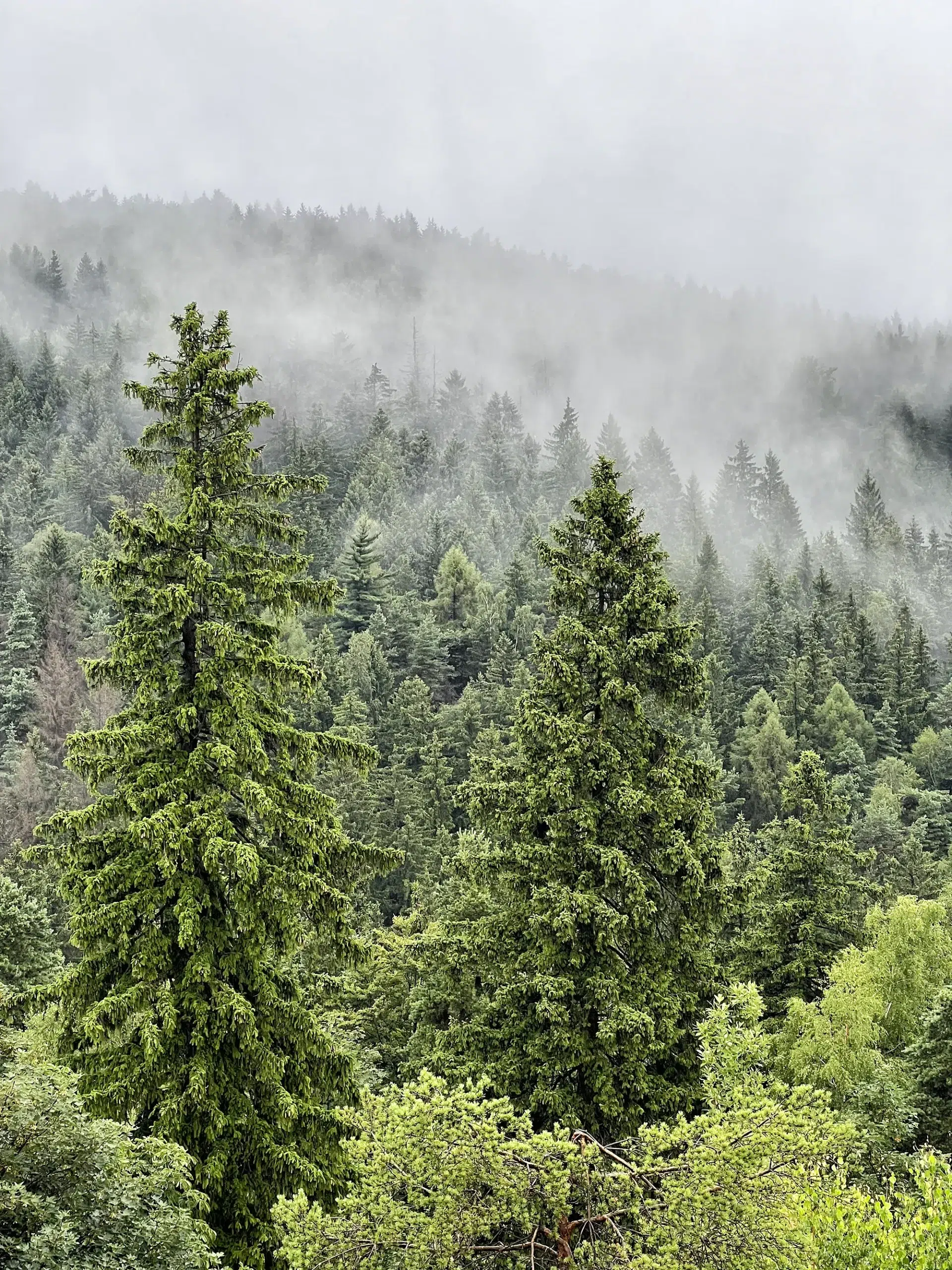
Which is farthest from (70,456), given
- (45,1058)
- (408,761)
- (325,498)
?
(45,1058)

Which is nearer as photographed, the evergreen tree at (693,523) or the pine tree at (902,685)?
the pine tree at (902,685)

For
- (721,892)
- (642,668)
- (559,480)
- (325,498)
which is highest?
(559,480)

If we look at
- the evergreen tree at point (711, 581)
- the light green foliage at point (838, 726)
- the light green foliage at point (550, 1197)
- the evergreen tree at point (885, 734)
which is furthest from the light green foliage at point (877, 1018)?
the evergreen tree at point (711, 581)

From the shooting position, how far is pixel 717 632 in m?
93.4

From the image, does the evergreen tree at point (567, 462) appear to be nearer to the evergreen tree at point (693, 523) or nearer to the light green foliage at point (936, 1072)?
the evergreen tree at point (693, 523)

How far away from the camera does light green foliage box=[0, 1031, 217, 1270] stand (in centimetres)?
631

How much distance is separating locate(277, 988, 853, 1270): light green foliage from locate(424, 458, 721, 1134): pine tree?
5.50 metres

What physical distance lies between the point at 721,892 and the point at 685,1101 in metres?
3.10

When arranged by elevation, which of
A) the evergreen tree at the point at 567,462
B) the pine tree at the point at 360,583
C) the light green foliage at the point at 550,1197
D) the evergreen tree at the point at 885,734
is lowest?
the light green foliage at the point at 550,1197

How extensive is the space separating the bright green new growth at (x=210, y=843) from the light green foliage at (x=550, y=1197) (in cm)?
323

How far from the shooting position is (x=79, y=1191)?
6.80 m

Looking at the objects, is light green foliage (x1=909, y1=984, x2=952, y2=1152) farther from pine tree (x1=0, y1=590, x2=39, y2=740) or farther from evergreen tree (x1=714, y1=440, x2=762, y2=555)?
evergreen tree (x1=714, y1=440, x2=762, y2=555)

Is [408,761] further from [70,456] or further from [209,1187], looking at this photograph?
[70,456]

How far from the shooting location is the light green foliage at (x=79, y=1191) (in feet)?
20.7
